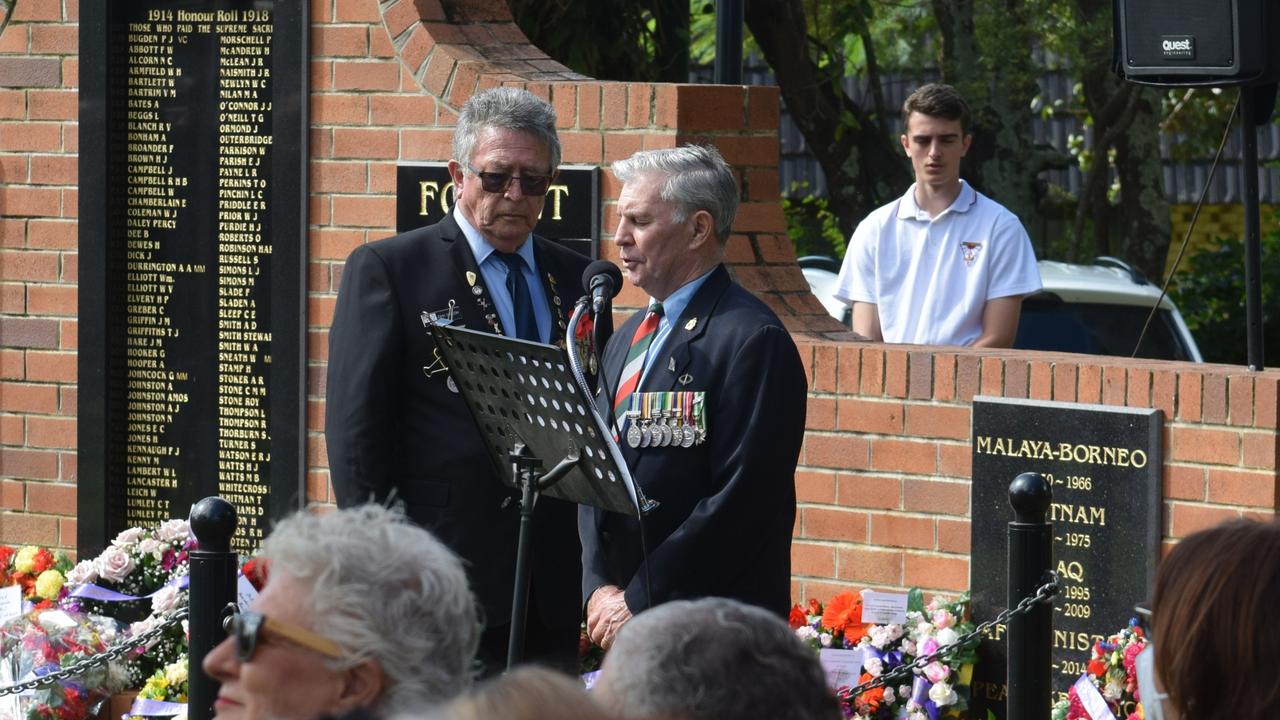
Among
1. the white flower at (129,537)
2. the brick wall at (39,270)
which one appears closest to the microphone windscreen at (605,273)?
the white flower at (129,537)

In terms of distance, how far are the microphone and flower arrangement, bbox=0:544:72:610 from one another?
10.2ft

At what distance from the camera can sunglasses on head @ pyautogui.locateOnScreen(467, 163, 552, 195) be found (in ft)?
16.1

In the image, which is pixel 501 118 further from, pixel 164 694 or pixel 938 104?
pixel 938 104

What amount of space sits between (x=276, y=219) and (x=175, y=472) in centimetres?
101

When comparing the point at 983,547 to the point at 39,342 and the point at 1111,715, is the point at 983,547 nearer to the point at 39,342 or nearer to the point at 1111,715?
the point at 1111,715

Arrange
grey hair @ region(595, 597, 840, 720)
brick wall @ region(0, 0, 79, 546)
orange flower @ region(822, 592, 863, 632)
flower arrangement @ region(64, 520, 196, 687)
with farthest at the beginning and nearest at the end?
1. brick wall @ region(0, 0, 79, 546)
2. flower arrangement @ region(64, 520, 196, 687)
3. orange flower @ region(822, 592, 863, 632)
4. grey hair @ region(595, 597, 840, 720)

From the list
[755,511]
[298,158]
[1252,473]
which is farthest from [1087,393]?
[298,158]

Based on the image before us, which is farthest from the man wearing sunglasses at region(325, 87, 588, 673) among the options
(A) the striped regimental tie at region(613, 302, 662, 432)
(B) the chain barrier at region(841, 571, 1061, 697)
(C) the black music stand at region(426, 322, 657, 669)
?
(B) the chain barrier at region(841, 571, 1061, 697)

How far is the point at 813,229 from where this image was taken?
17.8 m

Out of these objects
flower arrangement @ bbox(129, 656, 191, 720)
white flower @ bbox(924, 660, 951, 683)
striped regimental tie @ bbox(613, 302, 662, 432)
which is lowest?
flower arrangement @ bbox(129, 656, 191, 720)

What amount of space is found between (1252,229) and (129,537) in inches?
153

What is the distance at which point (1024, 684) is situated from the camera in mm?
4984

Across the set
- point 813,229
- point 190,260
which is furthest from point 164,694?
point 813,229

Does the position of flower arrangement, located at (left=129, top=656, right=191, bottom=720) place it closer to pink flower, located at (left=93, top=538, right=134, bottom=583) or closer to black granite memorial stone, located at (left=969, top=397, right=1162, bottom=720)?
pink flower, located at (left=93, top=538, right=134, bottom=583)
